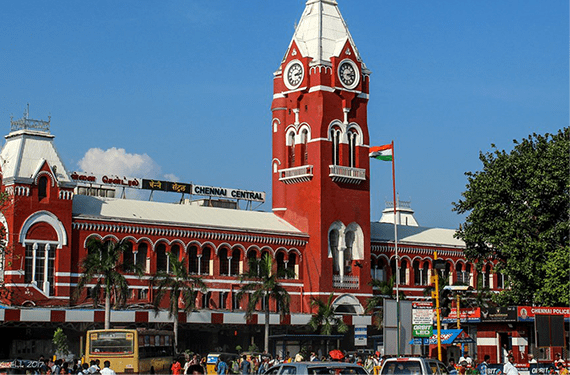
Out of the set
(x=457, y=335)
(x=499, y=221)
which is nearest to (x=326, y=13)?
(x=499, y=221)

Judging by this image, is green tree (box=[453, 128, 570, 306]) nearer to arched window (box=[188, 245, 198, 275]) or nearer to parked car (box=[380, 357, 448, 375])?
arched window (box=[188, 245, 198, 275])

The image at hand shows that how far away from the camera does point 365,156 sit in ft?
299

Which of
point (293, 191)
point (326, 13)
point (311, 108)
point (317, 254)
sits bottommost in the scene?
point (317, 254)

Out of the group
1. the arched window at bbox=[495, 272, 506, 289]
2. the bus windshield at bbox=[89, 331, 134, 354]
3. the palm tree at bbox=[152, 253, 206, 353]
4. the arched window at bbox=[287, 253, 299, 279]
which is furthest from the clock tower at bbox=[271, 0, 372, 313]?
the bus windshield at bbox=[89, 331, 134, 354]

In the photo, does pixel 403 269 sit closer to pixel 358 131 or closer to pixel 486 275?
Answer: pixel 486 275

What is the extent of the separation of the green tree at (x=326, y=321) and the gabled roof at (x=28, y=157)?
23064 millimetres

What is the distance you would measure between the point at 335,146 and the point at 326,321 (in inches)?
673

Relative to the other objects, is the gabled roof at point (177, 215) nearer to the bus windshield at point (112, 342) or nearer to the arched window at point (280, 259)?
the arched window at point (280, 259)

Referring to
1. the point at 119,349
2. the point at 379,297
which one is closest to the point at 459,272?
the point at 379,297

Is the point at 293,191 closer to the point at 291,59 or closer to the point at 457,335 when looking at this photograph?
the point at 291,59

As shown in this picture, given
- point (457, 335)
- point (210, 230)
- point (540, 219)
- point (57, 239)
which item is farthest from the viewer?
point (210, 230)

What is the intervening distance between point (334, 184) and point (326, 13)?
1632 cm

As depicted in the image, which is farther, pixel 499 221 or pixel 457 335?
pixel 499 221

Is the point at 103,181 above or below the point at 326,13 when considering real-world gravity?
below
